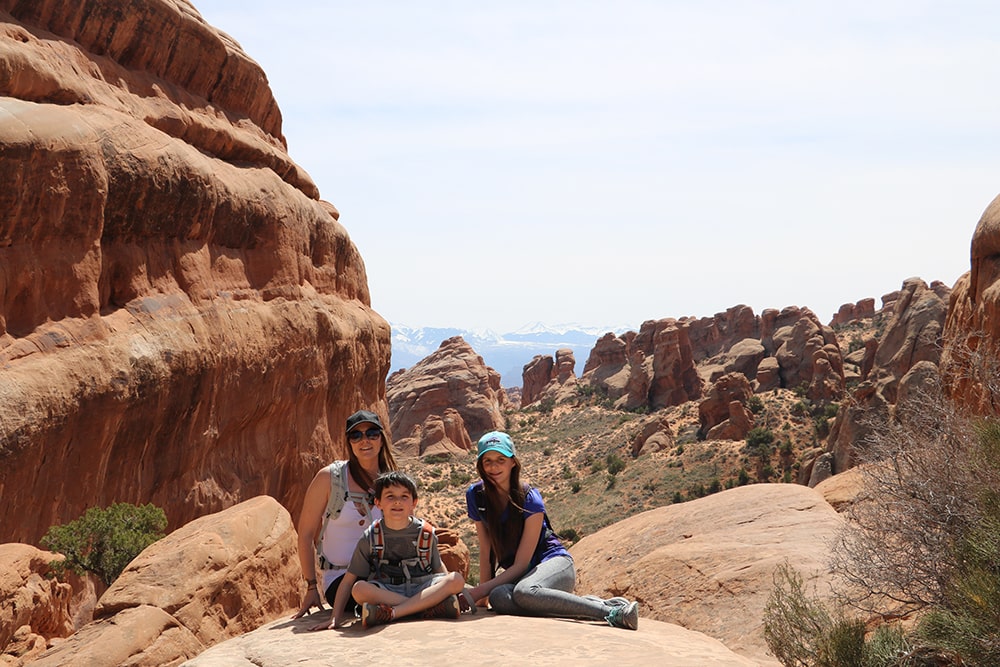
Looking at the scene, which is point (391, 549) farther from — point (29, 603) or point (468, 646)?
point (29, 603)

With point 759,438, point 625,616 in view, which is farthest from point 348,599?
point 759,438

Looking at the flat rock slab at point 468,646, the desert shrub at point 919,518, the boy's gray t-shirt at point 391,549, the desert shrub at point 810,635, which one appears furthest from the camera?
the desert shrub at point 919,518

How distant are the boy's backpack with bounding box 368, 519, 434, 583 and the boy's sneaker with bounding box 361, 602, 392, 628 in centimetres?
39

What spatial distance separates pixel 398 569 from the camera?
723 centimetres

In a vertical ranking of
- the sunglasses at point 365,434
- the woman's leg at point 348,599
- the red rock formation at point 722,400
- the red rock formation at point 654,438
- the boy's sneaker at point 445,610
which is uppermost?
the sunglasses at point 365,434

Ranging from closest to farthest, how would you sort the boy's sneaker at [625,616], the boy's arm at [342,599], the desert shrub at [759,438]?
the boy's arm at [342,599]
the boy's sneaker at [625,616]
the desert shrub at [759,438]

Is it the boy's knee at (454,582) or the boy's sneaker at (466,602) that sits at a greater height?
the boy's knee at (454,582)

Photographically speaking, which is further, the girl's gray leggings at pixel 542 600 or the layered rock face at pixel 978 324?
the layered rock face at pixel 978 324

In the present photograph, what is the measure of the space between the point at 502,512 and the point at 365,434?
4.73 feet

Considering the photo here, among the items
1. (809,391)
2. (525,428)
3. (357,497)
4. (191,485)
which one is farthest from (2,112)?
(525,428)

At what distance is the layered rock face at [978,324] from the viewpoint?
41.1 feet

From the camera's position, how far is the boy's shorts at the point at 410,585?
708 cm

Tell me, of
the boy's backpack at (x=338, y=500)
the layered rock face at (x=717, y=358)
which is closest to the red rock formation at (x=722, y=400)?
the layered rock face at (x=717, y=358)

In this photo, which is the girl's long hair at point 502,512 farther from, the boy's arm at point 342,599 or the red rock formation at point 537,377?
the red rock formation at point 537,377
